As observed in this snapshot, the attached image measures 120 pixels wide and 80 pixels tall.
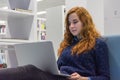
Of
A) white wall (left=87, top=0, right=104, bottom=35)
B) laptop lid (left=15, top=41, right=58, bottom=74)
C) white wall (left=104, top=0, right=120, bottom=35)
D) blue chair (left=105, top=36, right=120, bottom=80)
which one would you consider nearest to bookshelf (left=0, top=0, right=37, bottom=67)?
white wall (left=87, top=0, right=104, bottom=35)

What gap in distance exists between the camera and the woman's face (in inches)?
61.9

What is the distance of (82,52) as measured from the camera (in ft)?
4.92

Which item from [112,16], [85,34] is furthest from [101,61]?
[112,16]

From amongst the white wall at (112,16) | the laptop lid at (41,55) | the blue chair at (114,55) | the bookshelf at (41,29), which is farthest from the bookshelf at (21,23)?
the bookshelf at (41,29)

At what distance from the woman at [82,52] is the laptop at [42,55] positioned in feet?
0.18

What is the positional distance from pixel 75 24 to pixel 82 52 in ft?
0.67

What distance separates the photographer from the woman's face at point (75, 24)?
1.57 m

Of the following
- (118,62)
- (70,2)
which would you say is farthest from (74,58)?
(70,2)

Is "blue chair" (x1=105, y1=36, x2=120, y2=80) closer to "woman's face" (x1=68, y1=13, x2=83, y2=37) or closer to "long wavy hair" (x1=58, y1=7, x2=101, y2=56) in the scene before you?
"long wavy hair" (x1=58, y1=7, x2=101, y2=56)

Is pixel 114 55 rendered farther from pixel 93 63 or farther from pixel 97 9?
pixel 97 9

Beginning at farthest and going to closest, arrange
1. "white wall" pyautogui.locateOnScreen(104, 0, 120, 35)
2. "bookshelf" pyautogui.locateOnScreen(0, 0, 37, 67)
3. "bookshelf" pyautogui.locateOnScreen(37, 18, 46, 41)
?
"bookshelf" pyautogui.locateOnScreen(37, 18, 46, 41) → "white wall" pyautogui.locateOnScreen(104, 0, 120, 35) → "bookshelf" pyautogui.locateOnScreen(0, 0, 37, 67)

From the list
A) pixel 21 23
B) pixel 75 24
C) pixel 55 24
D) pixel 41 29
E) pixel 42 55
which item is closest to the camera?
pixel 42 55

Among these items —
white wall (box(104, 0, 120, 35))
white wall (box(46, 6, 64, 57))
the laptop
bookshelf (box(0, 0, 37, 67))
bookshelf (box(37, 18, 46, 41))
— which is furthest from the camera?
bookshelf (box(37, 18, 46, 41))

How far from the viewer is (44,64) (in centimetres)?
130
